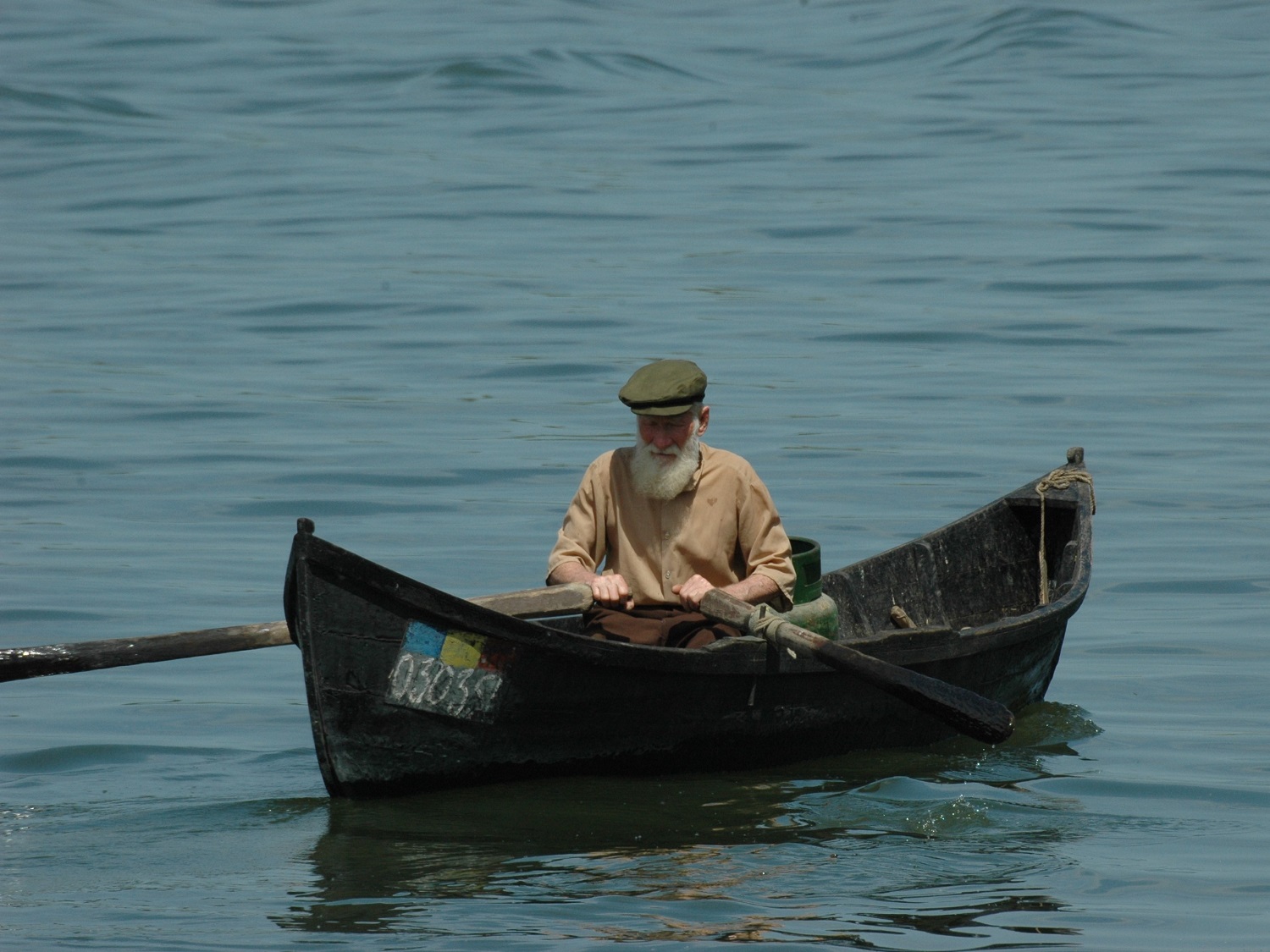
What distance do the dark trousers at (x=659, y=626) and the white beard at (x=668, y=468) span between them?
48cm

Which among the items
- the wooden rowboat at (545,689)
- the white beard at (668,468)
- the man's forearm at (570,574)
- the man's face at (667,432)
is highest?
the man's face at (667,432)

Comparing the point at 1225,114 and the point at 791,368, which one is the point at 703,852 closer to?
the point at 791,368

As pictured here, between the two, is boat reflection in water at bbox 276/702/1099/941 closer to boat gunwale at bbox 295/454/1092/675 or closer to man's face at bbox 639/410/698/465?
boat gunwale at bbox 295/454/1092/675

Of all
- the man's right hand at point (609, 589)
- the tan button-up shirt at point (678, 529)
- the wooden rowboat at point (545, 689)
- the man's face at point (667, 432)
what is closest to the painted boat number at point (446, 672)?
the wooden rowboat at point (545, 689)

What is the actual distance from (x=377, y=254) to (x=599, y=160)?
8.13 metres

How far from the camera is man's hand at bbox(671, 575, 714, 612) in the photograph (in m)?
7.52

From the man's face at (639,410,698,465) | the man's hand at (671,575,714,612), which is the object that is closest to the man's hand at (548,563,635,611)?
the man's hand at (671,575,714,612)

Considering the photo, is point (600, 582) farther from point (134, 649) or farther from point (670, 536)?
point (134, 649)

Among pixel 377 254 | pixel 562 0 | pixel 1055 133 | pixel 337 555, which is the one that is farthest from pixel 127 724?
pixel 562 0

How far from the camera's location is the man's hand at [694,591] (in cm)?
752

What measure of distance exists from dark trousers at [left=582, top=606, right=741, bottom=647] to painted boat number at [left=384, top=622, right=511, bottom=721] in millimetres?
679

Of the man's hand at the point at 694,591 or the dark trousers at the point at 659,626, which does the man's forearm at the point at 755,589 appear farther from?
the dark trousers at the point at 659,626

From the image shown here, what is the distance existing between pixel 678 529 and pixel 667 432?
16.6 inches

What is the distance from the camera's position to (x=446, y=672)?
277 inches
